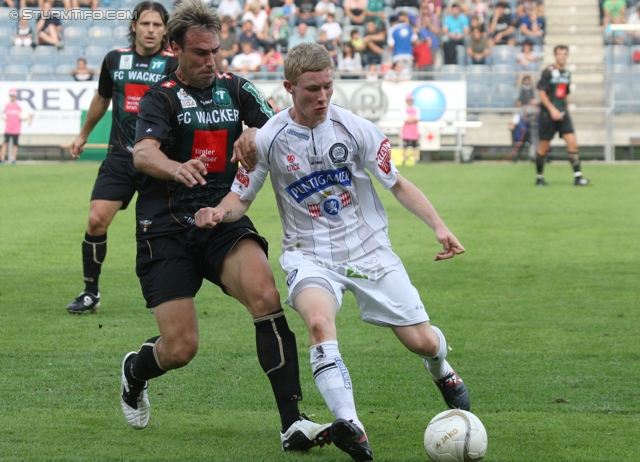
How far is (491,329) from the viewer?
710 cm

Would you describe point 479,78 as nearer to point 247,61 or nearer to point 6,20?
point 247,61

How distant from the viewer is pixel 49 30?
1123 inches

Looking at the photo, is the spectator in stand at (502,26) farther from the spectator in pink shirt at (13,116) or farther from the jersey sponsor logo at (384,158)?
the jersey sponsor logo at (384,158)

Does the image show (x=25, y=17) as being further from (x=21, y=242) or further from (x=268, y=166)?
(x=268, y=166)

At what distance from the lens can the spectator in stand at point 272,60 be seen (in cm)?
2600

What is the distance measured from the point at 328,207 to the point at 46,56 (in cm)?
2531

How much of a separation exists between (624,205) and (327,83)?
11.5 metres

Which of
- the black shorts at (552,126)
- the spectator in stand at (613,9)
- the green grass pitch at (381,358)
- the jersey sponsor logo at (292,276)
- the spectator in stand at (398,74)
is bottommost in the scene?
the green grass pitch at (381,358)

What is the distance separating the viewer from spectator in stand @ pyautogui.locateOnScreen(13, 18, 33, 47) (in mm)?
28312

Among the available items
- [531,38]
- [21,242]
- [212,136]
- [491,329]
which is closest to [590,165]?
[531,38]

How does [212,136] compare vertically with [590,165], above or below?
above

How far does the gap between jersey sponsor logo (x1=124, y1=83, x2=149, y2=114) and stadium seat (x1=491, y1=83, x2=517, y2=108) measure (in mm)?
19049

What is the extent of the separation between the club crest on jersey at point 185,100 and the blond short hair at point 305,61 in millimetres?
652

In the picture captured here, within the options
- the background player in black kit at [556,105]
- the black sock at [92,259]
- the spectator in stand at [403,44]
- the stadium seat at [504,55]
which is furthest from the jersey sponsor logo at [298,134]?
the stadium seat at [504,55]
